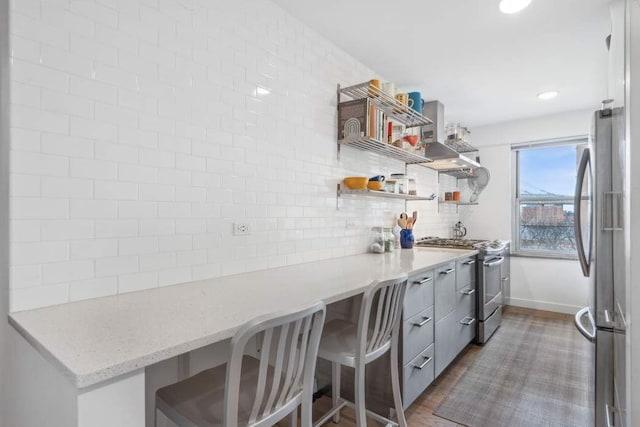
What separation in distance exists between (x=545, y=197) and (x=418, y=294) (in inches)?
133

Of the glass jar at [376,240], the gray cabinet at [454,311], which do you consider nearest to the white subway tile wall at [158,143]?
the glass jar at [376,240]

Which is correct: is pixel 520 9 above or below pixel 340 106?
above

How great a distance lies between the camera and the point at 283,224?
6.98 ft

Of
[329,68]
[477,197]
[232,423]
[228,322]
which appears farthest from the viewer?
[477,197]

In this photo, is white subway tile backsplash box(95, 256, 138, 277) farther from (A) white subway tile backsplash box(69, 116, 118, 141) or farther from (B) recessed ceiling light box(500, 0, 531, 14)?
(B) recessed ceiling light box(500, 0, 531, 14)

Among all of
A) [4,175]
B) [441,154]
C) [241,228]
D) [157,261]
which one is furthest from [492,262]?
[4,175]

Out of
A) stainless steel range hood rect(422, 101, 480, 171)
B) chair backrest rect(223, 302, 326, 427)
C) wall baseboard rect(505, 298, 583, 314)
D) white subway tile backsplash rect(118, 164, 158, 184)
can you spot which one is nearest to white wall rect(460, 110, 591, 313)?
wall baseboard rect(505, 298, 583, 314)

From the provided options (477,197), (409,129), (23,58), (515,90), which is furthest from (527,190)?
(23,58)

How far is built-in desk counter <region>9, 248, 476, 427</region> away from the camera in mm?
764

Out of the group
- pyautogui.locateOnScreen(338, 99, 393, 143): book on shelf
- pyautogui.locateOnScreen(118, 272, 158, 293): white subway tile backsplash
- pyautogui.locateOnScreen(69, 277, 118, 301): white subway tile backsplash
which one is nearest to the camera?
pyautogui.locateOnScreen(69, 277, 118, 301): white subway tile backsplash

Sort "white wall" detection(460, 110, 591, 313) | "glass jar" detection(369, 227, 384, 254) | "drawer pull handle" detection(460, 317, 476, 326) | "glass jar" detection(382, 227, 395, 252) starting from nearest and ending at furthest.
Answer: "drawer pull handle" detection(460, 317, 476, 326)
"glass jar" detection(369, 227, 384, 254)
"glass jar" detection(382, 227, 395, 252)
"white wall" detection(460, 110, 591, 313)

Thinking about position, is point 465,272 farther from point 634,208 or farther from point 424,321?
point 634,208

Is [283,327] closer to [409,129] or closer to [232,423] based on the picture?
[232,423]

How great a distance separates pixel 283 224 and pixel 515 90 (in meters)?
2.88
